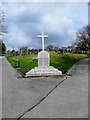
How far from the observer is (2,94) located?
1205 centimetres

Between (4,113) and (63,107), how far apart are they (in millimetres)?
1845

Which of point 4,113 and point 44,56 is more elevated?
point 44,56

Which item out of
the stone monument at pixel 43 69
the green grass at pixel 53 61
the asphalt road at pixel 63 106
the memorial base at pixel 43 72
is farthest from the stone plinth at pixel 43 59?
the asphalt road at pixel 63 106

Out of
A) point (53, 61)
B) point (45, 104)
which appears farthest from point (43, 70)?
point (53, 61)

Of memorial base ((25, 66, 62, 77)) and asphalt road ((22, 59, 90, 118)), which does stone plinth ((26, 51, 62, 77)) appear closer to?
memorial base ((25, 66, 62, 77))

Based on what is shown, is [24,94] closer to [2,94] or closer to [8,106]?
[2,94]

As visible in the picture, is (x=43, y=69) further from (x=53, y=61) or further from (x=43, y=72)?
(x=53, y=61)

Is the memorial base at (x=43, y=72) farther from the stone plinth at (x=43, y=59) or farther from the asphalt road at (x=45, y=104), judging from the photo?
the asphalt road at (x=45, y=104)

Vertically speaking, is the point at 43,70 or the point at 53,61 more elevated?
the point at 53,61

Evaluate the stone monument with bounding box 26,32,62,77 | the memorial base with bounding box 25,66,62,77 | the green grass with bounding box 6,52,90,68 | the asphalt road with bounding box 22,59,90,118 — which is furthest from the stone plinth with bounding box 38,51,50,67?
the asphalt road with bounding box 22,59,90,118

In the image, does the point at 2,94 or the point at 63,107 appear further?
the point at 2,94

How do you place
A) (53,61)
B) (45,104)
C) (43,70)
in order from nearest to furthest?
(45,104) < (43,70) < (53,61)

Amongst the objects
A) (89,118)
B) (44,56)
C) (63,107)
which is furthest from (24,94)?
(44,56)

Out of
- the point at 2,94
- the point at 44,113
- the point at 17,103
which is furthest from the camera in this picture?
the point at 2,94
